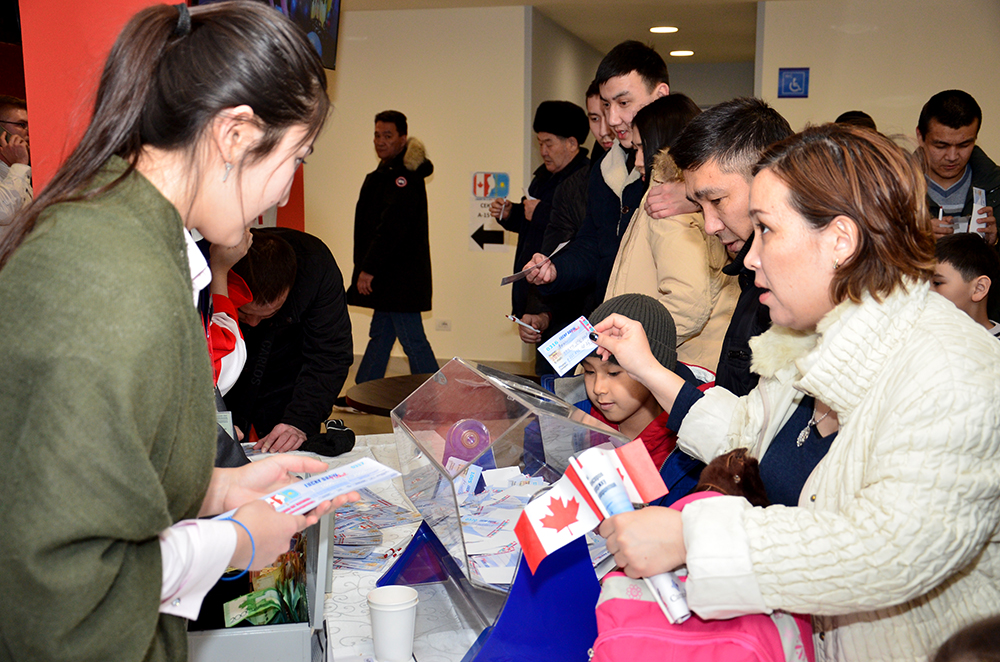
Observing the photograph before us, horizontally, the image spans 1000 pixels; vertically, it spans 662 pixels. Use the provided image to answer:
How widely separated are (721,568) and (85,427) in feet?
2.73

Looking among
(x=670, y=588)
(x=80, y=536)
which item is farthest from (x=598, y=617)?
(x=80, y=536)

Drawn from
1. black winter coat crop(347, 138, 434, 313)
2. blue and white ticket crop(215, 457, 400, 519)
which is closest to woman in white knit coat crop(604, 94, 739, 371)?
blue and white ticket crop(215, 457, 400, 519)

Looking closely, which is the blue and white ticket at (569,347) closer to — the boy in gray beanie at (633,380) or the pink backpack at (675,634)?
the boy in gray beanie at (633,380)

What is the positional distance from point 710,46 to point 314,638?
10.5m

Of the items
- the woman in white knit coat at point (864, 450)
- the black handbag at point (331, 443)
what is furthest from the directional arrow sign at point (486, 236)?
the woman in white knit coat at point (864, 450)

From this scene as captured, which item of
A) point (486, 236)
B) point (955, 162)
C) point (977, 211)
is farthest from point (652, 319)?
point (486, 236)

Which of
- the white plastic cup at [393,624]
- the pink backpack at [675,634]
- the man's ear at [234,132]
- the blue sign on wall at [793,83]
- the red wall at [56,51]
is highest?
the blue sign on wall at [793,83]

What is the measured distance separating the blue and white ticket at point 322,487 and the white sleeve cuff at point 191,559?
7cm

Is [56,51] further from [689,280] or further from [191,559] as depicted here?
[689,280]

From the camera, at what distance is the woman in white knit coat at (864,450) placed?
3.36 feet

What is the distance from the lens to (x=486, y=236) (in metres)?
7.76

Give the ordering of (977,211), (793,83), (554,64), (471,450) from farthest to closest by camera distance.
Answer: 1. (554,64)
2. (793,83)
3. (977,211)
4. (471,450)

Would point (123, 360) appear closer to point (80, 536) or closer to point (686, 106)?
point (80, 536)

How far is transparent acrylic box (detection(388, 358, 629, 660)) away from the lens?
142 centimetres
